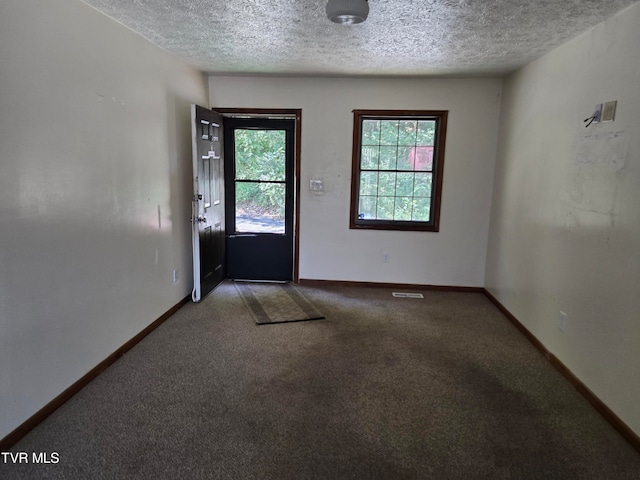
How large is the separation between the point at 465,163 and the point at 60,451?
4283 mm

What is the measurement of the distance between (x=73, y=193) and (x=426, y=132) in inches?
141

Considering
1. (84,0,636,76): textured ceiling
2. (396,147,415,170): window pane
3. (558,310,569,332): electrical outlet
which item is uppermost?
(84,0,636,76): textured ceiling

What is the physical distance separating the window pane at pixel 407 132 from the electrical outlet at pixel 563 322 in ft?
8.06

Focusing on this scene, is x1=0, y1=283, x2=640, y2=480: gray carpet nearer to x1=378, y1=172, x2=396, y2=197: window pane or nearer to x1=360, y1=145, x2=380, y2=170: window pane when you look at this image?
x1=378, y1=172, x2=396, y2=197: window pane

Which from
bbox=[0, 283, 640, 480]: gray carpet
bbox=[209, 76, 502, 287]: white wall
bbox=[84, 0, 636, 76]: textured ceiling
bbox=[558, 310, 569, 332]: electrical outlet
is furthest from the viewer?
bbox=[209, 76, 502, 287]: white wall

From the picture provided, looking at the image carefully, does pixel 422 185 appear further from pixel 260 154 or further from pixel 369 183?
pixel 260 154

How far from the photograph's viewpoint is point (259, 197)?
16.0ft

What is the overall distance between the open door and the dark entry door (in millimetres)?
216

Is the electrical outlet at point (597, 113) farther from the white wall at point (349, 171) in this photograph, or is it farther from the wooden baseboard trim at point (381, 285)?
the wooden baseboard trim at point (381, 285)

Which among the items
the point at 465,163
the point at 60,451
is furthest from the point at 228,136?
the point at 60,451

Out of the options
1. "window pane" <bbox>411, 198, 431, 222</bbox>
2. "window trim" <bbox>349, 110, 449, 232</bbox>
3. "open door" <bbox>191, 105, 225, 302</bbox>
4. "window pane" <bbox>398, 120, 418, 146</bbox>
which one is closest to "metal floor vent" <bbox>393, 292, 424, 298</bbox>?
"window trim" <bbox>349, 110, 449, 232</bbox>

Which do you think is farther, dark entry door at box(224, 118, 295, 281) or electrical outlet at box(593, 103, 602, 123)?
dark entry door at box(224, 118, 295, 281)

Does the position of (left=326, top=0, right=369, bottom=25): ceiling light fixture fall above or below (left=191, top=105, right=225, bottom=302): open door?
above

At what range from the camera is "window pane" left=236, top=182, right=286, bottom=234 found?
487 centimetres
